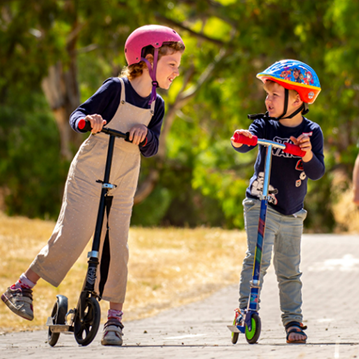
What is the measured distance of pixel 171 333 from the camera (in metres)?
4.52

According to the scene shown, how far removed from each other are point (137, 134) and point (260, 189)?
88cm

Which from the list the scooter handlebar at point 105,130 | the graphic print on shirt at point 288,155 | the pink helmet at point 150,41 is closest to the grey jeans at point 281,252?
the graphic print on shirt at point 288,155

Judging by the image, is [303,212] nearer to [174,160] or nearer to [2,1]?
[2,1]

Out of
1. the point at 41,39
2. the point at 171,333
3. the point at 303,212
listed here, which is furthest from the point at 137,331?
the point at 41,39

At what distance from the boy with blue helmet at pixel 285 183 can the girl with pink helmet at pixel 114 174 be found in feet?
2.15

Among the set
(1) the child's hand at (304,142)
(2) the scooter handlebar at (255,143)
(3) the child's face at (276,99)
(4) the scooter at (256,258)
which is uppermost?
(3) the child's face at (276,99)

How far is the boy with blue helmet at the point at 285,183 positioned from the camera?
3.86 m

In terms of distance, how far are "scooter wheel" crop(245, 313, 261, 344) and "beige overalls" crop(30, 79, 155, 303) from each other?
32.8 inches

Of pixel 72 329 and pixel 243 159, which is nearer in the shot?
pixel 72 329

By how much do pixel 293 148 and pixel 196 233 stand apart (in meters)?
7.44

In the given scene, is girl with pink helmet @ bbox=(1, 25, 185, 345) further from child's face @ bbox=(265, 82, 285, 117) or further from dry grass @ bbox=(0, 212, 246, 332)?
dry grass @ bbox=(0, 212, 246, 332)

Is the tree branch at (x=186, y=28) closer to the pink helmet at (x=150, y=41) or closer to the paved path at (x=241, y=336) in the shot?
the paved path at (x=241, y=336)

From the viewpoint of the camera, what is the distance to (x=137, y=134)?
11.9 feet

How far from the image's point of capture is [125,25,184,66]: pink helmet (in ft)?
12.6
